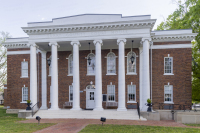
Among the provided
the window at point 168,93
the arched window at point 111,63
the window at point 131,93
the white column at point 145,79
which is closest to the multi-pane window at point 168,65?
the window at point 168,93

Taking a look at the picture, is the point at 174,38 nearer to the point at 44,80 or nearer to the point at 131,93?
the point at 131,93

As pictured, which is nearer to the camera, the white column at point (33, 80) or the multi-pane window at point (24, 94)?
the white column at point (33, 80)

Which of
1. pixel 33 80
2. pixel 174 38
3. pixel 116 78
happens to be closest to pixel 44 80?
pixel 33 80

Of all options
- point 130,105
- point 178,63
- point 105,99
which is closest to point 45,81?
point 105,99

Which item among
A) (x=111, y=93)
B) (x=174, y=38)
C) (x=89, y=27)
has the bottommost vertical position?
(x=111, y=93)

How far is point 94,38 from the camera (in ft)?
66.4

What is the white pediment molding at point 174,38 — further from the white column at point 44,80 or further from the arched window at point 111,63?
the white column at point 44,80

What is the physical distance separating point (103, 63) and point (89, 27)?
5445 millimetres

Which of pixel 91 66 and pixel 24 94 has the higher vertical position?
pixel 91 66

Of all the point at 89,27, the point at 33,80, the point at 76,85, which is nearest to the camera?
the point at 89,27

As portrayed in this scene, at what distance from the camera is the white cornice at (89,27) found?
19250 mm

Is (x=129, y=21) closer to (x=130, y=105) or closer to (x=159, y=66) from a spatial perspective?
(x=159, y=66)

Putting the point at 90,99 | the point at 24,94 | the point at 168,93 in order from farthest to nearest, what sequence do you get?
1. the point at 24,94
2. the point at 90,99
3. the point at 168,93

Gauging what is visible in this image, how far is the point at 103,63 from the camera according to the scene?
77.9 ft
